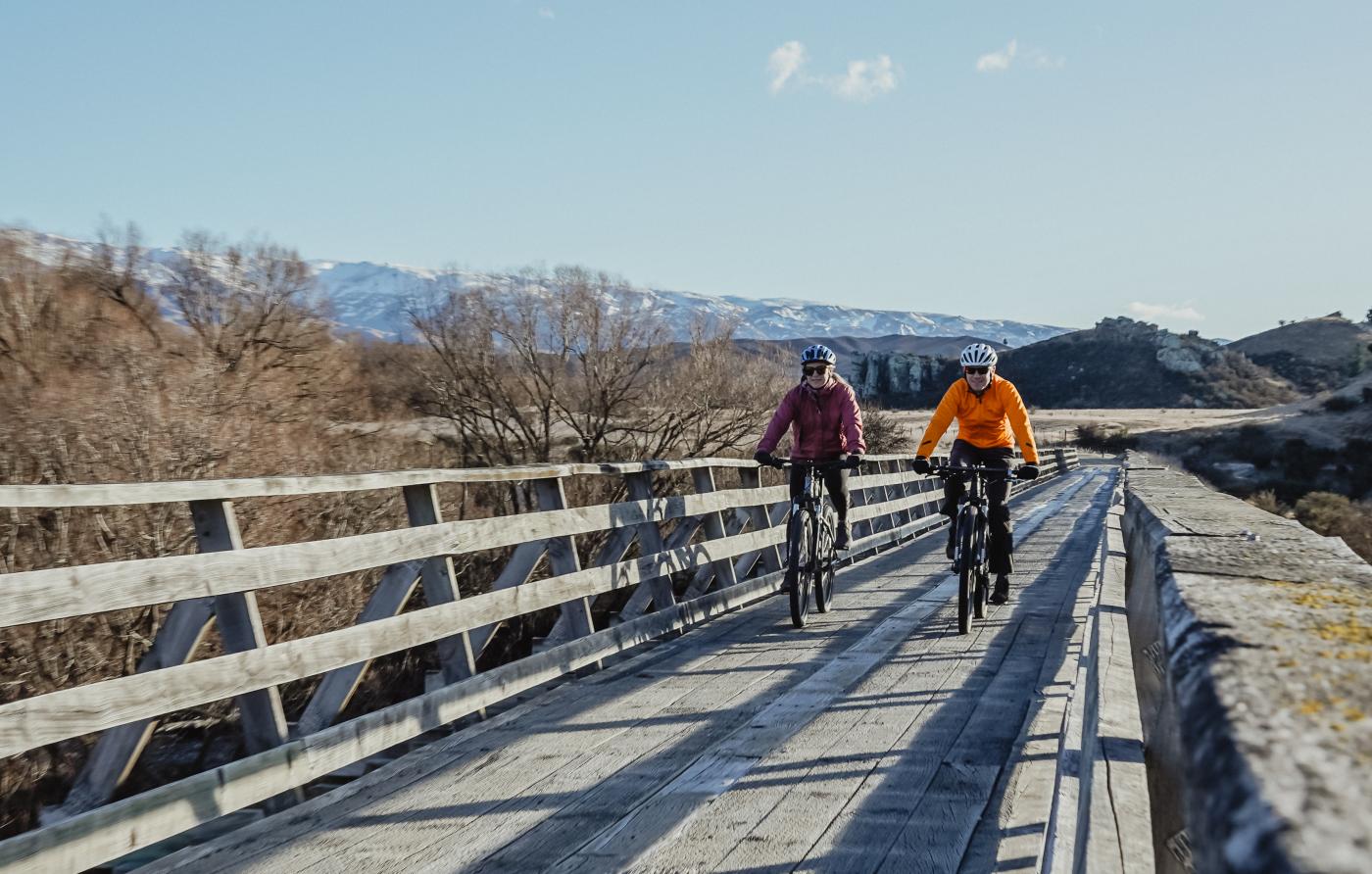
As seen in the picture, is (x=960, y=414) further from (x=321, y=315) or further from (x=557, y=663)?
(x=321, y=315)

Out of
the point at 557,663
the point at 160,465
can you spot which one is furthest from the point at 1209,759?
the point at 160,465

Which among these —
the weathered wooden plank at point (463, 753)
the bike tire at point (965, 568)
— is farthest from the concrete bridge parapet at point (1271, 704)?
the bike tire at point (965, 568)

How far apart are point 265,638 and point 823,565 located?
15.8 feet

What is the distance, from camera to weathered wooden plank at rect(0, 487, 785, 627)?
134 inches

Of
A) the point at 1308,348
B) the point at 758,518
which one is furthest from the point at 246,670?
the point at 1308,348

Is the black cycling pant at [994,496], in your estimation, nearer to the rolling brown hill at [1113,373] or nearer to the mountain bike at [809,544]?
the mountain bike at [809,544]

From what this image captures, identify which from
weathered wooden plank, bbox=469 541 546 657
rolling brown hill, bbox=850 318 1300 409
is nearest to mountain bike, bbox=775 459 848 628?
weathered wooden plank, bbox=469 541 546 657

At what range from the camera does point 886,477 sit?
16.7m

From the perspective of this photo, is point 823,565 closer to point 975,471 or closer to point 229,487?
point 975,471

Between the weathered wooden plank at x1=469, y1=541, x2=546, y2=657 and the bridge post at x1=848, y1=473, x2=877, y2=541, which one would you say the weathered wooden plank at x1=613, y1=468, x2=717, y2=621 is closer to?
the weathered wooden plank at x1=469, y1=541, x2=546, y2=657

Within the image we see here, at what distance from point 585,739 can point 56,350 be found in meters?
25.3

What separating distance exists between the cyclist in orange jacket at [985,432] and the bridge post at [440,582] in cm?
420

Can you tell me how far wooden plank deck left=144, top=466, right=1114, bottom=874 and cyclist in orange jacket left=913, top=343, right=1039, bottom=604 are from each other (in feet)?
4.35

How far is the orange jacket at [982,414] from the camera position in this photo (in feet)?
28.0
